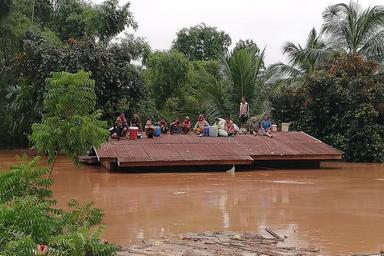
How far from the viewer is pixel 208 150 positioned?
18.2 m

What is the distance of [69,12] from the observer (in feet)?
98.9

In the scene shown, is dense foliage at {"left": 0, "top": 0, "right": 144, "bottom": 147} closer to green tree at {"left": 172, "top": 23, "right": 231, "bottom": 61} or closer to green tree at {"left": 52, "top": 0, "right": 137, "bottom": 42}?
green tree at {"left": 52, "top": 0, "right": 137, "bottom": 42}

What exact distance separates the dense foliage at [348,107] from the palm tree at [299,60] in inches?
143

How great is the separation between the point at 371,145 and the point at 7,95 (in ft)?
52.2

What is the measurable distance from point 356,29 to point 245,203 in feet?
53.3

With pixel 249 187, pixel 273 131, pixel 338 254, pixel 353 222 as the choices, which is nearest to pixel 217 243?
pixel 338 254

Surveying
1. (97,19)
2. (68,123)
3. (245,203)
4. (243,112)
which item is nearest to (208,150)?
(243,112)

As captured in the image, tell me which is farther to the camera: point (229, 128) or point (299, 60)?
point (299, 60)

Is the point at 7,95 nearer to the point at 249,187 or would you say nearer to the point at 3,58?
the point at 3,58

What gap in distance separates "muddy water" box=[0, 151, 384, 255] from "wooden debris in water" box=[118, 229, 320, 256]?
521mm

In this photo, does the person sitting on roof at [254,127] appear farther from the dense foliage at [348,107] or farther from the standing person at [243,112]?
the dense foliage at [348,107]

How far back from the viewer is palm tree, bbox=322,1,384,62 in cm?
2508

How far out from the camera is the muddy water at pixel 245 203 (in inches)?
344

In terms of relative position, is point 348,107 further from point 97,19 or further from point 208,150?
point 97,19
